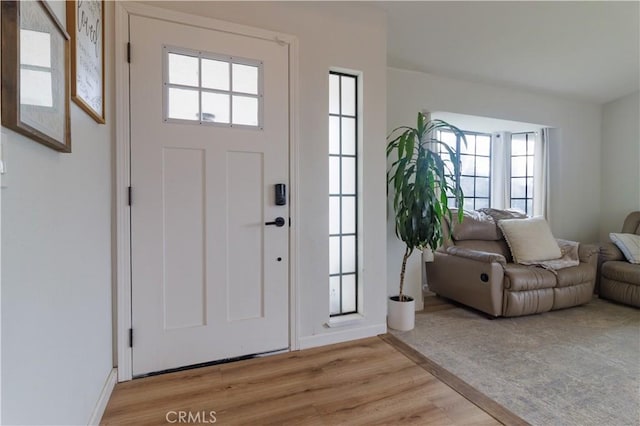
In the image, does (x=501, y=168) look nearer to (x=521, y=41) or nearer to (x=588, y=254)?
(x=588, y=254)

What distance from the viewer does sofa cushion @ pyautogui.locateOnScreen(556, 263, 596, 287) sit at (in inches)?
119

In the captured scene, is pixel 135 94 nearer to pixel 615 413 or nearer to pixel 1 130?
pixel 1 130

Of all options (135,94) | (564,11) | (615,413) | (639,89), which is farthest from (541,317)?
(135,94)

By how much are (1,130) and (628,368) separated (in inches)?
128

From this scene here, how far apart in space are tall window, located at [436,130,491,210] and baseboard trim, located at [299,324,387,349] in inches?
105

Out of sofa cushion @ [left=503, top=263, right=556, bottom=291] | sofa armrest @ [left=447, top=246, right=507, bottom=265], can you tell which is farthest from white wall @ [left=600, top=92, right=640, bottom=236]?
sofa armrest @ [left=447, top=246, right=507, bottom=265]

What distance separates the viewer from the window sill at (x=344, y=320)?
235 cm

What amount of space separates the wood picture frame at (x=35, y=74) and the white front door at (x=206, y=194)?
78 cm

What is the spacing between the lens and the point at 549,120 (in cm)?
413

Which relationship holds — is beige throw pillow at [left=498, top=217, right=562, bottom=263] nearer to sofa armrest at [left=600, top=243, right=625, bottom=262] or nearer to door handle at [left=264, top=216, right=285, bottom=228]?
sofa armrest at [left=600, top=243, right=625, bottom=262]

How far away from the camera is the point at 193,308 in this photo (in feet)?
6.59

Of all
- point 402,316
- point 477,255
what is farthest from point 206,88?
point 477,255

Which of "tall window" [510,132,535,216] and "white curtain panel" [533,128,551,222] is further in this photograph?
"tall window" [510,132,535,216]

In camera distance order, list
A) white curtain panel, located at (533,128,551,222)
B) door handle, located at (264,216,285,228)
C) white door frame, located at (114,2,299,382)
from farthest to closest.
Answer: white curtain panel, located at (533,128,551,222) < door handle, located at (264,216,285,228) < white door frame, located at (114,2,299,382)
